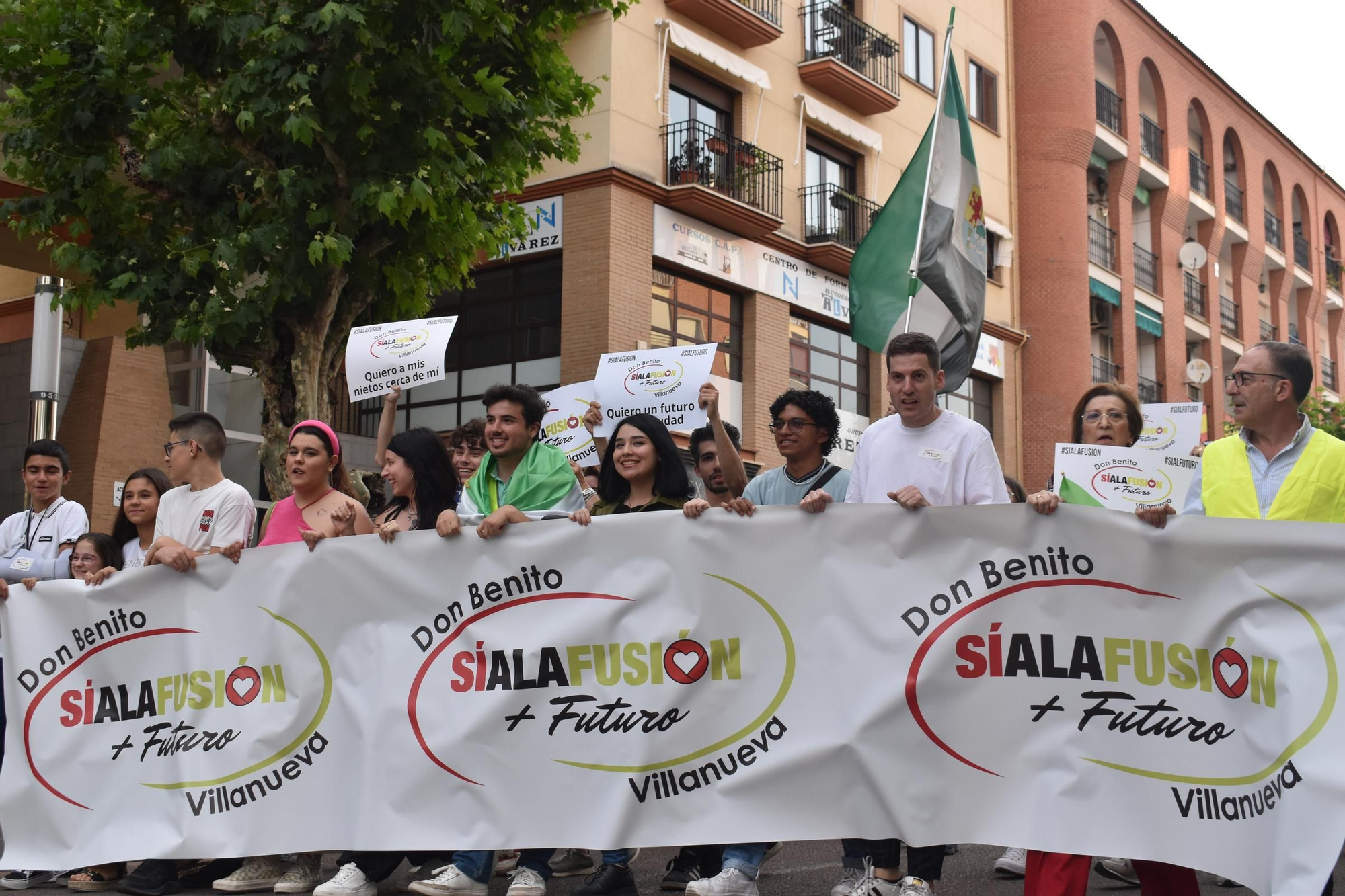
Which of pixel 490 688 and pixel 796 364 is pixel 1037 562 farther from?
pixel 796 364

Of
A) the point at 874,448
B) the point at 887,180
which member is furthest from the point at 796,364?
the point at 874,448

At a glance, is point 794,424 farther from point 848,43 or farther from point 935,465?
point 848,43

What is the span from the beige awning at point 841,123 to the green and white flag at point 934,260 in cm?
1273

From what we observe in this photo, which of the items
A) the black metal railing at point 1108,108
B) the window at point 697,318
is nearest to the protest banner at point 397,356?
the window at point 697,318

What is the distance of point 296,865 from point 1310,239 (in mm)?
45495

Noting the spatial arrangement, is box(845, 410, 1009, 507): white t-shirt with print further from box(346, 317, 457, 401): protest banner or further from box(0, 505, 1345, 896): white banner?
box(346, 317, 457, 401): protest banner

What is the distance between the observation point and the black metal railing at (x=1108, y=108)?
1276 inches

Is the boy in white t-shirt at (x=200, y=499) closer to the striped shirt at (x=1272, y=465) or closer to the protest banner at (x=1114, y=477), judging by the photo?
the protest banner at (x=1114, y=477)

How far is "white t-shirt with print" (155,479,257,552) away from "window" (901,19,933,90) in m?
21.9

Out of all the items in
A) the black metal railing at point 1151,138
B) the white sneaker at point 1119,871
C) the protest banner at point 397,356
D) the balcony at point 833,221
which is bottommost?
the white sneaker at point 1119,871

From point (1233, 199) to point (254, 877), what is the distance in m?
39.0

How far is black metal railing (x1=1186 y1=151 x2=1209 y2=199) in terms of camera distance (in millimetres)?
36906

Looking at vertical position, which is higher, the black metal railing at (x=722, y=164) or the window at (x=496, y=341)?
the black metal railing at (x=722, y=164)

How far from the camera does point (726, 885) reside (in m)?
5.27
